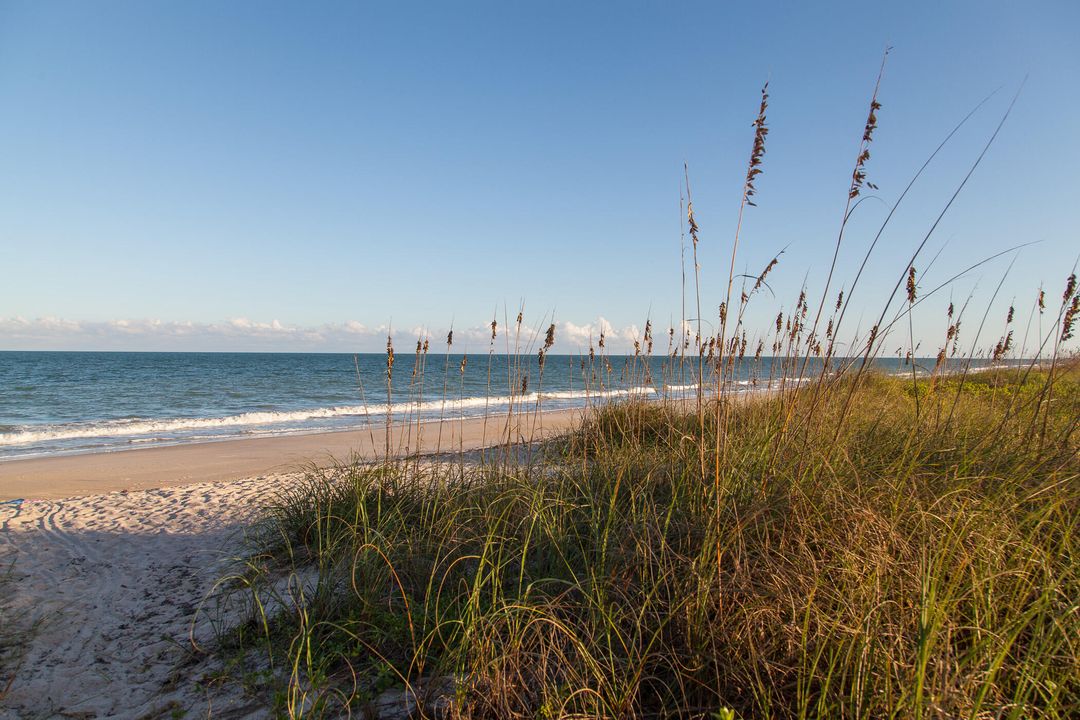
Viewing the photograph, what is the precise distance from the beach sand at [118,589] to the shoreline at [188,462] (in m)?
0.09

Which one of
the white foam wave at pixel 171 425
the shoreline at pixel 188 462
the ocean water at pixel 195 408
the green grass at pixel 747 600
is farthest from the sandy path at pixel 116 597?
the white foam wave at pixel 171 425

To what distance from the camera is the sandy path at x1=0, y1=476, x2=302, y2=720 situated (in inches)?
99.8

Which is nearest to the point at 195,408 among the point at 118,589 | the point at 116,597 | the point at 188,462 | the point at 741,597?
the point at 188,462

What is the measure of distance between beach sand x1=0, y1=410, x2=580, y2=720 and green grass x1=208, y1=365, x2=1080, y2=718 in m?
0.38

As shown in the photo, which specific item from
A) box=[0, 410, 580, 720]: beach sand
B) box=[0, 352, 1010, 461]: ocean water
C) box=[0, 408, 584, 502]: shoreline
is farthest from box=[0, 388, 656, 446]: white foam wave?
box=[0, 410, 580, 720]: beach sand

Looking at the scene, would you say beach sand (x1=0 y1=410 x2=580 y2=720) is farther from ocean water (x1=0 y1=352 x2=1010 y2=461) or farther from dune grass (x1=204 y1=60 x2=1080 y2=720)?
ocean water (x1=0 y1=352 x2=1010 y2=461)

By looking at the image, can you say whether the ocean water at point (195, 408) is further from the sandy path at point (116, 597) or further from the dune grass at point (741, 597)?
the sandy path at point (116, 597)

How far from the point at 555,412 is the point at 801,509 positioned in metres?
15.6

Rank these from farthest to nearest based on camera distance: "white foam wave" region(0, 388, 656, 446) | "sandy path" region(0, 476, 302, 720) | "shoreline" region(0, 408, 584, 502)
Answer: "white foam wave" region(0, 388, 656, 446) → "shoreline" region(0, 408, 584, 502) → "sandy path" region(0, 476, 302, 720)

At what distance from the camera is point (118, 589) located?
379 cm

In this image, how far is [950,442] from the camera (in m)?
3.44

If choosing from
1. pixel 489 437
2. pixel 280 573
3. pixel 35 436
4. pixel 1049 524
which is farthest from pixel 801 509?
pixel 35 436

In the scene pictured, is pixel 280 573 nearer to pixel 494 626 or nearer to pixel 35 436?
pixel 494 626

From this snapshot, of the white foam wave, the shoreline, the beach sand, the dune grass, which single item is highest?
the dune grass
